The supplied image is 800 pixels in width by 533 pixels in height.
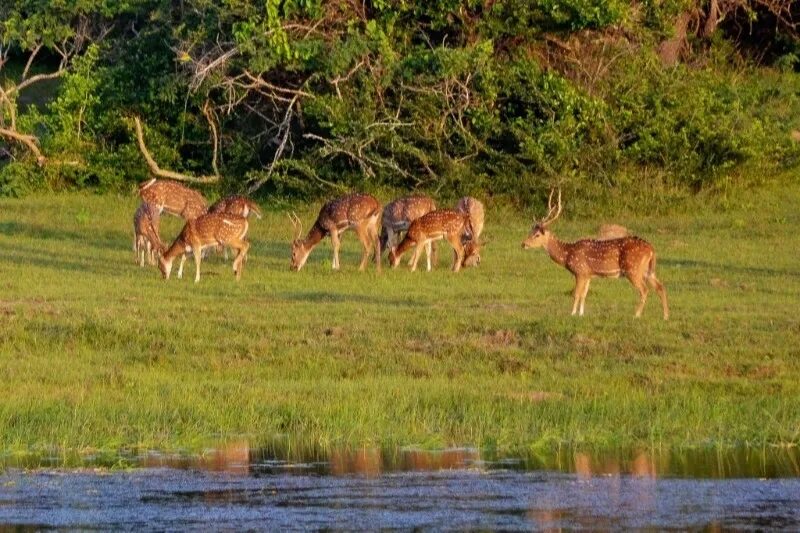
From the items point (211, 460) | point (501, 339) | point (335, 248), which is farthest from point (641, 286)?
point (211, 460)

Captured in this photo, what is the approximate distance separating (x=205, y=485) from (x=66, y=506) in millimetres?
1023

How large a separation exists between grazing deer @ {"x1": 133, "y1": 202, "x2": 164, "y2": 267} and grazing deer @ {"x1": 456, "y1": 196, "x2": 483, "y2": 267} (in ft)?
12.8

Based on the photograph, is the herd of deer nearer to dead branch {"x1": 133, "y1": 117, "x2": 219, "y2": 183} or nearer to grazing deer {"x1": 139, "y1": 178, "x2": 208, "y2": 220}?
grazing deer {"x1": 139, "y1": 178, "x2": 208, "y2": 220}

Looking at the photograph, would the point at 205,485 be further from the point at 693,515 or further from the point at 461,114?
the point at 461,114

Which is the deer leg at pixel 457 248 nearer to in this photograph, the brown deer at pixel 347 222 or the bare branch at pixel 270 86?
the brown deer at pixel 347 222

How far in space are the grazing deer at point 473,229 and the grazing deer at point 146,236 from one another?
12.8 feet

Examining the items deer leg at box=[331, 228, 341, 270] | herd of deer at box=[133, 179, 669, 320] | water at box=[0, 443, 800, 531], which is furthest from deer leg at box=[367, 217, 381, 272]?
water at box=[0, 443, 800, 531]

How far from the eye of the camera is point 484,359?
1593 cm

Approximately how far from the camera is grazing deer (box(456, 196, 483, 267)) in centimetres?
2216

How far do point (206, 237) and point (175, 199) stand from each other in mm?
3166

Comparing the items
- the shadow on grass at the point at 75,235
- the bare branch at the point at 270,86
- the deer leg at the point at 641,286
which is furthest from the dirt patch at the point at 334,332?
the bare branch at the point at 270,86

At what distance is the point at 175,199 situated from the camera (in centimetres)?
2452

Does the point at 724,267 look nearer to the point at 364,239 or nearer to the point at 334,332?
the point at 364,239

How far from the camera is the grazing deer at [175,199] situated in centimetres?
2425
